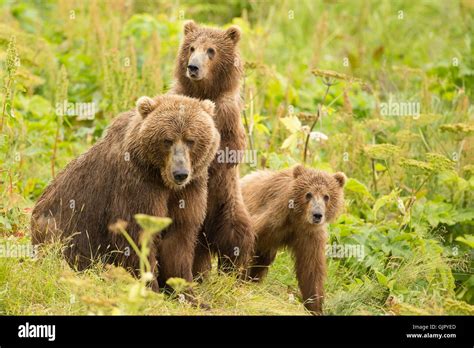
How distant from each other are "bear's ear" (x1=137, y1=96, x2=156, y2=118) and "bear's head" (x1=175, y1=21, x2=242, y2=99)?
801mm

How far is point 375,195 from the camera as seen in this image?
10039 millimetres

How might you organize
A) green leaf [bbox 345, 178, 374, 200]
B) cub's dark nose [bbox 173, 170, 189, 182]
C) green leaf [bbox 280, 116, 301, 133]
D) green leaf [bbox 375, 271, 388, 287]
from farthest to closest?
green leaf [bbox 280, 116, 301, 133], green leaf [bbox 345, 178, 374, 200], green leaf [bbox 375, 271, 388, 287], cub's dark nose [bbox 173, 170, 189, 182]

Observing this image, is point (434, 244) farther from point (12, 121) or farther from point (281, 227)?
point (12, 121)

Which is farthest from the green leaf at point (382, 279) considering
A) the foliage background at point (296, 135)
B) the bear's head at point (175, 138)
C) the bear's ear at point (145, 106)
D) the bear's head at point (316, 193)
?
the bear's ear at point (145, 106)

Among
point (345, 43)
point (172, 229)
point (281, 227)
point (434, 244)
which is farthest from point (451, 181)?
point (345, 43)

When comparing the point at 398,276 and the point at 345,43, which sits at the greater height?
the point at 345,43

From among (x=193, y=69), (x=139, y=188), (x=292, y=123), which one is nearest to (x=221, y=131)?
(x=193, y=69)

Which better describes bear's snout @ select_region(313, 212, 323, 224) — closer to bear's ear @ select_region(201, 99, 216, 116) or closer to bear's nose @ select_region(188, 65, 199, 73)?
bear's ear @ select_region(201, 99, 216, 116)

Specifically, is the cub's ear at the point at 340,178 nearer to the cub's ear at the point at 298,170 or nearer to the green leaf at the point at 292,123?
the cub's ear at the point at 298,170

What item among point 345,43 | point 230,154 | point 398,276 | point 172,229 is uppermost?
point 345,43

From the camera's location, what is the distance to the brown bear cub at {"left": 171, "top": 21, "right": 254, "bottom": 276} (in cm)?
813

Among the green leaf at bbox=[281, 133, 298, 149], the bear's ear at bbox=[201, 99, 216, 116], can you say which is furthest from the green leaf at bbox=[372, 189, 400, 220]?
the bear's ear at bbox=[201, 99, 216, 116]
